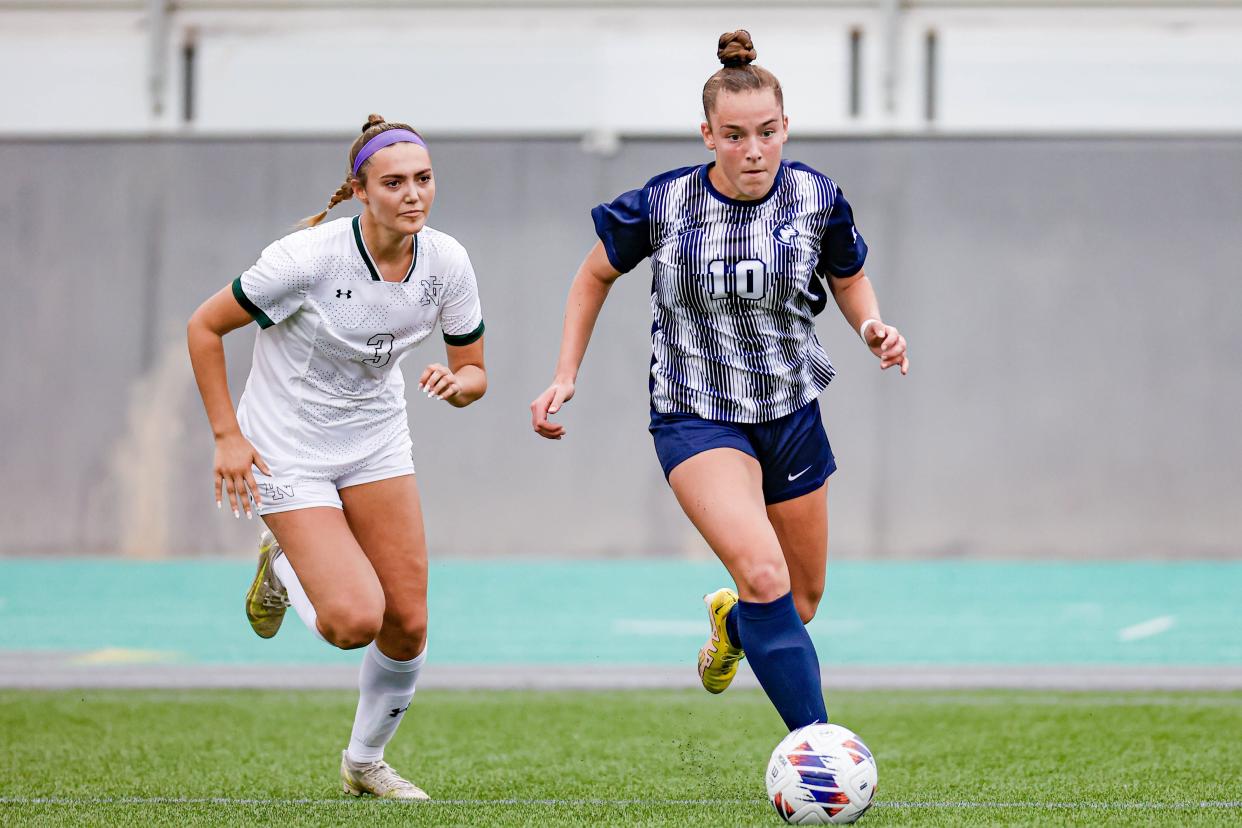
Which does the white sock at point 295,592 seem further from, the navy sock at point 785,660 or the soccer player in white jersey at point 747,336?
the navy sock at point 785,660

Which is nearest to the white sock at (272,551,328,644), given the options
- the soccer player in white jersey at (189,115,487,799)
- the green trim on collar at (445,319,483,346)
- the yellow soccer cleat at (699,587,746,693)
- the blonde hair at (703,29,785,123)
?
the soccer player in white jersey at (189,115,487,799)

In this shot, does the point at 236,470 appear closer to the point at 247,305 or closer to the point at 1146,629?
the point at 247,305

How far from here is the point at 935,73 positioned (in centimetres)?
1311

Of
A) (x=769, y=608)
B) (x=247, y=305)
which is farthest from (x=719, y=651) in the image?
(x=247, y=305)

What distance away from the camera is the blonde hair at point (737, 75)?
157 inches

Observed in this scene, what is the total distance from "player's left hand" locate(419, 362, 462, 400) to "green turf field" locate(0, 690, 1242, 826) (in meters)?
1.09

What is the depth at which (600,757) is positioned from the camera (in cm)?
513

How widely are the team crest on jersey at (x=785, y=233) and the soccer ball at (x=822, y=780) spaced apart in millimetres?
1297

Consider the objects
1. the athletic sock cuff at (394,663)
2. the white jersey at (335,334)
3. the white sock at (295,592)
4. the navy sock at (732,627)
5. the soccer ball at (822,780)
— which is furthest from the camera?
the navy sock at (732,627)

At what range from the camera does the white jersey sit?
4203mm

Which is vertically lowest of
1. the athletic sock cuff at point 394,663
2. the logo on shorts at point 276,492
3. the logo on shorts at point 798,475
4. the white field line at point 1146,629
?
the white field line at point 1146,629

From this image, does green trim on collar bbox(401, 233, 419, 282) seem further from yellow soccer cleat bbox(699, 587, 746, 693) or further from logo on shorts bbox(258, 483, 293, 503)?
yellow soccer cleat bbox(699, 587, 746, 693)

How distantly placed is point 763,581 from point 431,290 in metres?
1.25

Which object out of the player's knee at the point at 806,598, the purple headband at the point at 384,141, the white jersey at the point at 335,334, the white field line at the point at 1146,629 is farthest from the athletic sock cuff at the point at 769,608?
the white field line at the point at 1146,629
